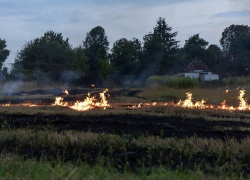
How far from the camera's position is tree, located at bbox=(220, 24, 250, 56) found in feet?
235

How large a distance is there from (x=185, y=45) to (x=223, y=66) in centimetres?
3460

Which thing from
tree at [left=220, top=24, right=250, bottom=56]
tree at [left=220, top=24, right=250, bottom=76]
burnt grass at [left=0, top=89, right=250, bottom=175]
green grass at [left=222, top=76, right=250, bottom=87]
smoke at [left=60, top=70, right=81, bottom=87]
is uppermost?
tree at [left=220, top=24, right=250, bottom=56]

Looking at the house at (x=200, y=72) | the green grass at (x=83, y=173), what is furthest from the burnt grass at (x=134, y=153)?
the house at (x=200, y=72)

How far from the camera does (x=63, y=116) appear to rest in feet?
40.5

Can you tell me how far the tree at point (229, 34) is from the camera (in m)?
71.7

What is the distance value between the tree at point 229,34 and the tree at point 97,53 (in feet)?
85.1

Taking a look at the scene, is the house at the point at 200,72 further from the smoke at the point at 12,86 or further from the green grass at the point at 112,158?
the green grass at the point at 112,158

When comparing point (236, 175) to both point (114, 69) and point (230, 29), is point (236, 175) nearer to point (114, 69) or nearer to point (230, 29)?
point (114, 69)

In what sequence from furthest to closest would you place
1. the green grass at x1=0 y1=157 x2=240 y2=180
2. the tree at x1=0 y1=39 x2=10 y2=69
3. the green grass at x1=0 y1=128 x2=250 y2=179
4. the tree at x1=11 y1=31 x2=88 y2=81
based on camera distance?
1. the tree at x1=0 y1=39 x2=10 y2=69
2. the tree at x1=11 y1=31 x2=88 y2=81
3. the green grass at x1=0 y1=128 x2=250 y2=179
4. the green grass at x1=0 y1=157 x2=240 y2=180

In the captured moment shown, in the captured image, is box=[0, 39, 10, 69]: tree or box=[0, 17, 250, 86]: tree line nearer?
box=[0, 17, 250, 86]: tree line

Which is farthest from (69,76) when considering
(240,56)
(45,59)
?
(240,56)

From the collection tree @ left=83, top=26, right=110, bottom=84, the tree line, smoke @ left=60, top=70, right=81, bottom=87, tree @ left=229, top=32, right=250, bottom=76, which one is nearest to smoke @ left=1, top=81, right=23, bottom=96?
the tree line

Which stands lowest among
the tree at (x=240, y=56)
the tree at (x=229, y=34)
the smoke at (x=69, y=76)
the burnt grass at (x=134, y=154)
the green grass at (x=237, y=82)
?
the burnt grass at (x=134, y=154)

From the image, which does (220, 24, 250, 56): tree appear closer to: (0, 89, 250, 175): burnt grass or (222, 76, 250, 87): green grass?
(222, 76, 250, 87): green grass
